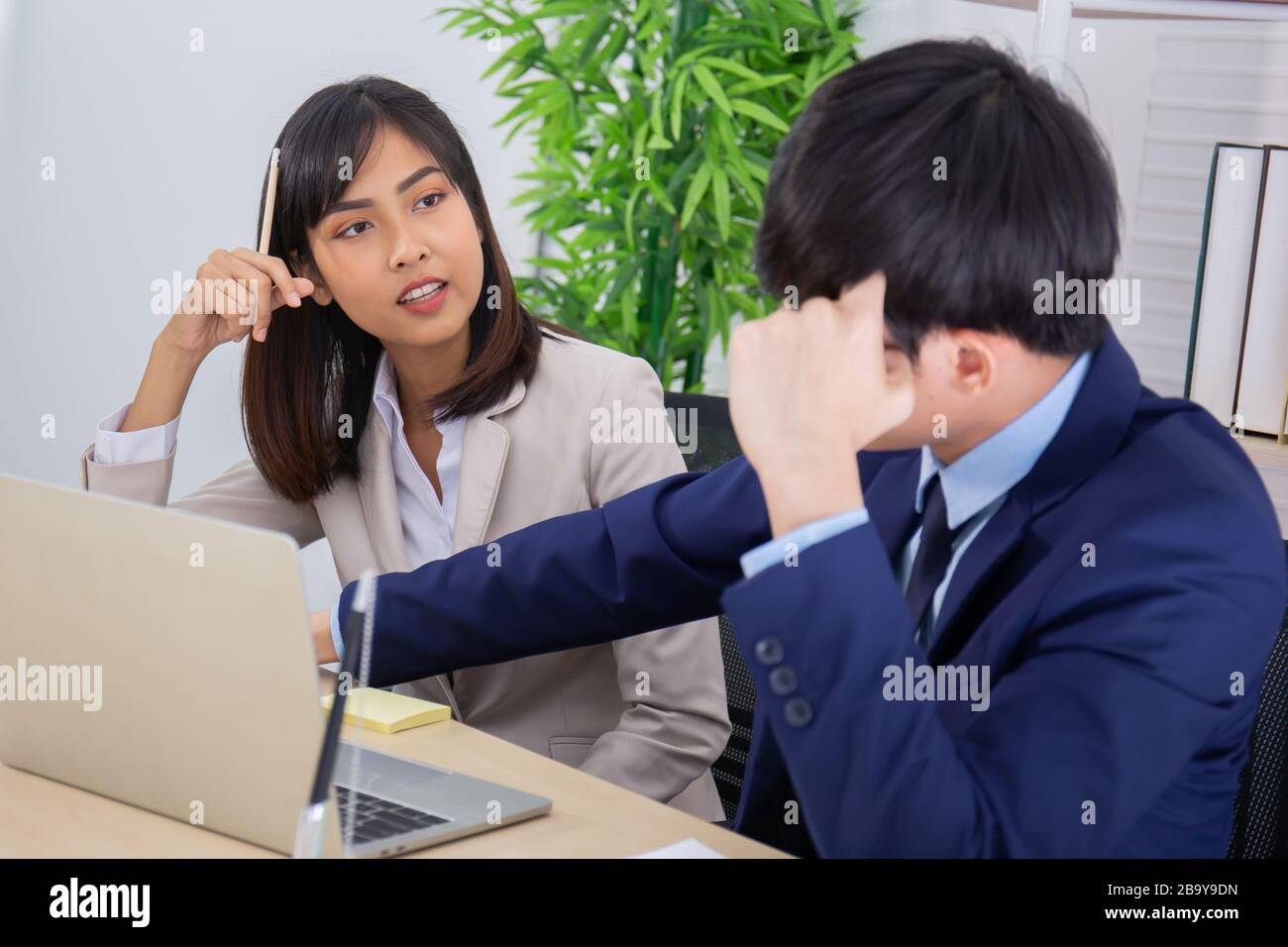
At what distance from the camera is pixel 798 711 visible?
0.84m

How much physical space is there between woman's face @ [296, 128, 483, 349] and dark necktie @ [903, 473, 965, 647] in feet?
2.42

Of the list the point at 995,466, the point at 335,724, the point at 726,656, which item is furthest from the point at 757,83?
the point at 335,724

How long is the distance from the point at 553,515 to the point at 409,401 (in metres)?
0.26

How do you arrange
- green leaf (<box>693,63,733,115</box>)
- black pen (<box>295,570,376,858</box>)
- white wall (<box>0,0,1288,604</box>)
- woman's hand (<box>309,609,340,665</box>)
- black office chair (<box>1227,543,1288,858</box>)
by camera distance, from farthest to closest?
white wall (<box>0,0,1288,604</box>)
green leaf (<box>693,63,733,115</box>)
woman's hand (<box>309,609,340,665</box>)
black office chair (<box>1227,543,1288,858</box>)
black pen (<box>295,570,376,858</box>)

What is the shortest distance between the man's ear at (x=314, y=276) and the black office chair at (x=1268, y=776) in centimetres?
113

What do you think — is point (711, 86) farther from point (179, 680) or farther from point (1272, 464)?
point (179, 680)

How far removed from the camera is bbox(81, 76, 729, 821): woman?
1534 millimetres

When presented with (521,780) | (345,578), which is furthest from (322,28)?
(521,780)

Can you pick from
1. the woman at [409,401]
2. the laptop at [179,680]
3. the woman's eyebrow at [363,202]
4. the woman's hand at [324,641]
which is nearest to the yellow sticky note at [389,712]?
the woman's hand at [324,641]

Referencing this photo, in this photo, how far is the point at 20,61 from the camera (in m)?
2.71

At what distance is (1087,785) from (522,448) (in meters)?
0.91

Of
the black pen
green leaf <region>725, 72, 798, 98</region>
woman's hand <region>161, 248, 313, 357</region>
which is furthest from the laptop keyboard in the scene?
green leaf <region>725, 72, 798, 98</region>

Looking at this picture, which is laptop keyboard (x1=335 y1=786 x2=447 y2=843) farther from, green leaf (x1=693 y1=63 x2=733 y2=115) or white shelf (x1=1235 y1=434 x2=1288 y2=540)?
green leaf (x1=693 y1=63 x2=733 y2=115)
